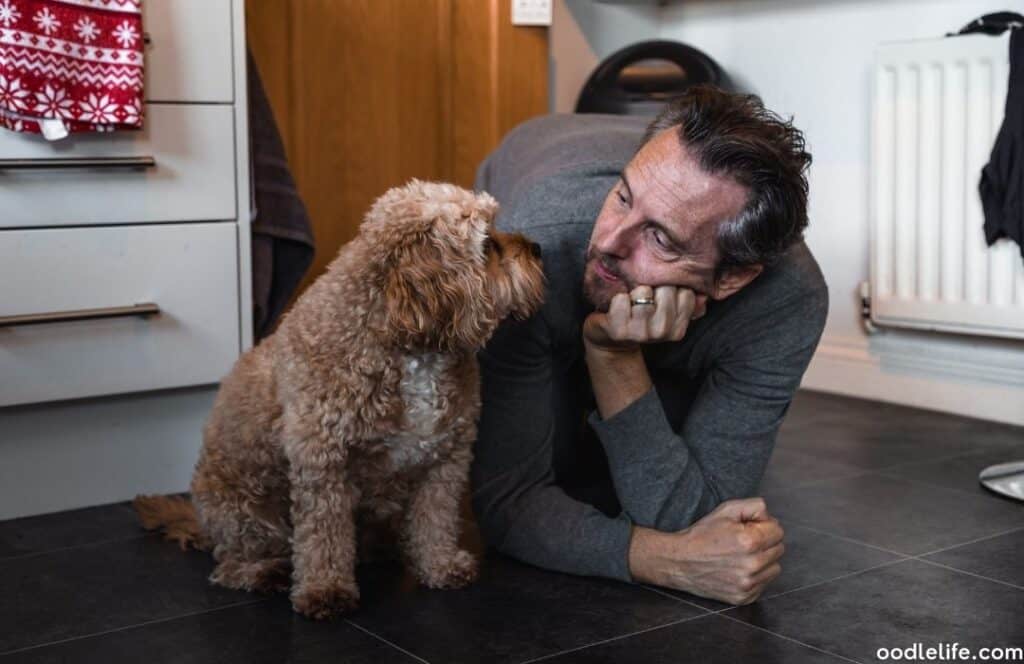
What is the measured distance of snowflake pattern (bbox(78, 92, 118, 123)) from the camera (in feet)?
7.47

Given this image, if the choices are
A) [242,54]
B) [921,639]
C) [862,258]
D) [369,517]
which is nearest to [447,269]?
[369,517]

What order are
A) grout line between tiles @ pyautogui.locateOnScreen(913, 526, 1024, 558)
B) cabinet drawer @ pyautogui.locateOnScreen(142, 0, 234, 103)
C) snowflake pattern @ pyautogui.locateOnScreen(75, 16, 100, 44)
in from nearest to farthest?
grout line between tiles @ pyautogui.locateOnScreen(913, 526, 1024, 558) → snowflake pattern @ pyautogui.locateOnScreen(75, 16, 100, 44) → cabinet drawer @ pyautogui.locateOnScreen(142, 0, 234, 103)

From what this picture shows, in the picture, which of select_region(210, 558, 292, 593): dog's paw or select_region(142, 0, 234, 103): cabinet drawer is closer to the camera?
select_region(210, 558, 292, 593): dog's paw

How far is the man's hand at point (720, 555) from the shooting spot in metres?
1.86

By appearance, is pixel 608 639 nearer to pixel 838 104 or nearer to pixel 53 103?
pixel 53 103

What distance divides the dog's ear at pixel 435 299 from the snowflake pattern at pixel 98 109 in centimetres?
86

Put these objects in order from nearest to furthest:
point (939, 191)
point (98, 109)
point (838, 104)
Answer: point (98, 109), point (939, 191), point (838, 104)

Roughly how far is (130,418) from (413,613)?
0.95 meters

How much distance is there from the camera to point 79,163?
7.57ft

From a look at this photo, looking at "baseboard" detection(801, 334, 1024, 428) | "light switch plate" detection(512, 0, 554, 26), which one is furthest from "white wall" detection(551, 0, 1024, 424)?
"light switch plate" detection(512, 0, 554, 26)

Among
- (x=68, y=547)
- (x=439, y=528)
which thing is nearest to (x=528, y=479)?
(x=439, y=528)

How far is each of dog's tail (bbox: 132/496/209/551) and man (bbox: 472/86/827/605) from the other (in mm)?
525

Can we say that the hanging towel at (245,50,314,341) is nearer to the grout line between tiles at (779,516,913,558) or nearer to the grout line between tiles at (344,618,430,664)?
the grout line between tiles at (344,618,430,664)

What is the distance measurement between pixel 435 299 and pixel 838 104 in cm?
234
